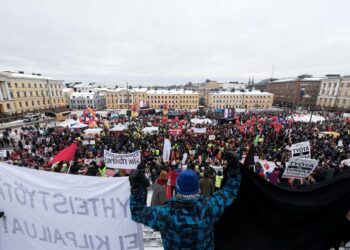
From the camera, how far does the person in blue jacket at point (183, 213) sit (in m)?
1.53

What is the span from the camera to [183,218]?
60.1 inches

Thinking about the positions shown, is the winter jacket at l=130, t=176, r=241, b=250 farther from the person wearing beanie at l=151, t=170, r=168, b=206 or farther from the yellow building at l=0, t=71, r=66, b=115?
the yellow building at l=0, t=71, r=66, b=115

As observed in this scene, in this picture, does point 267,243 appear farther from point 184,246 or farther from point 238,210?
point 184,246

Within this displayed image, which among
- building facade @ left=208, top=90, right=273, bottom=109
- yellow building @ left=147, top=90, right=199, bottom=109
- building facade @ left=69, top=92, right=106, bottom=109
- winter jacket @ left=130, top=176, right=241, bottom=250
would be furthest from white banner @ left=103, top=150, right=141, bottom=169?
building facade @ left=69, top=92, right=106, bottom=109

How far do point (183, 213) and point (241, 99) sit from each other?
7435cm

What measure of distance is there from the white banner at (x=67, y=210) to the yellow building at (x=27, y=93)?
187 feet

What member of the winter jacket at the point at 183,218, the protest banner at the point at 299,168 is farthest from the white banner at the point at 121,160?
the winter jacket at the point at 183,218

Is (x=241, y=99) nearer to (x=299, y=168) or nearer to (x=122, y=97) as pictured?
(x=122, y=97)

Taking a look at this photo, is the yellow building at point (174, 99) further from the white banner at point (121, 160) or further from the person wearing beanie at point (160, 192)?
the person wearing beanie at point (160, 192)

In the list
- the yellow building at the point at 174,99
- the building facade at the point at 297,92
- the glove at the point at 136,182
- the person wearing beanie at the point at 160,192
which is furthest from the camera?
the building facade at the point at 297,92

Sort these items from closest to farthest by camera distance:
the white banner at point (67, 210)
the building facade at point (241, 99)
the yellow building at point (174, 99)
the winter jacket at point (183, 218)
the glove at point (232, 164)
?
the winter jacket at point (183, 218), the glove at point (232, 164), the white banner at point (67, 210), the yellow building at point (174, 99), the building facade at point (241, 99)

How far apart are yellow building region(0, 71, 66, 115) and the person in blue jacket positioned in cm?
5919

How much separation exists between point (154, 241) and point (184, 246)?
2650 millimetres

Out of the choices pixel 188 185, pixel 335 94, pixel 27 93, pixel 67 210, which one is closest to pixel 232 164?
pixel 188 185
